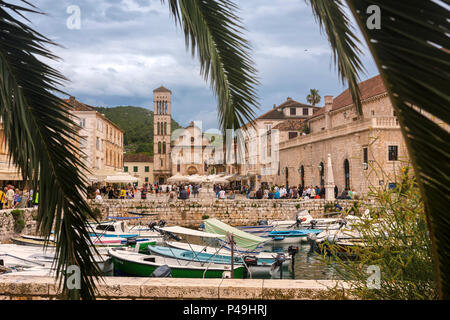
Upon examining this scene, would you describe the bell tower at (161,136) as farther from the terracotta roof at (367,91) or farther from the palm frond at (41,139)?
the palm frond at (41,139)

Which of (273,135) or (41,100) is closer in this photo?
(41,100)

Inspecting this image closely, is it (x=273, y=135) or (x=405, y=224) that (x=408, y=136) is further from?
(x=273, y=135)

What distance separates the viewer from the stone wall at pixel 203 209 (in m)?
31.3

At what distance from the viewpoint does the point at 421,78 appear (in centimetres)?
161

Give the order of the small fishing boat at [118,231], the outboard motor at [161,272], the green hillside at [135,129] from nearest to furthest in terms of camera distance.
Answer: the outboard motor at [161,272], the small fishing boat at [118,231], the green hillside at [135,129]

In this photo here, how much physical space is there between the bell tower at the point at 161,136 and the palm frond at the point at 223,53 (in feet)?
288

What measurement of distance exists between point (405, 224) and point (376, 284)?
60cm

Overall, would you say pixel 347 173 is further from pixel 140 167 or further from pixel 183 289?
pixel 140 167

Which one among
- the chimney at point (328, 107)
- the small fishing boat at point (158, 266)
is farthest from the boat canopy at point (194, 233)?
the chimney at point (328, 107)

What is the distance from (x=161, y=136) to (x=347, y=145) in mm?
64563

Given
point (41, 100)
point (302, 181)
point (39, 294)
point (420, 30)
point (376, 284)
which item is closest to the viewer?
point (420, 30)

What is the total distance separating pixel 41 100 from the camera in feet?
9.49
